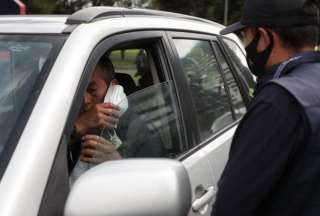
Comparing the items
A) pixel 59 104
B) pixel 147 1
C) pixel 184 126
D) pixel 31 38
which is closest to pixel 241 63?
pixel 184 126

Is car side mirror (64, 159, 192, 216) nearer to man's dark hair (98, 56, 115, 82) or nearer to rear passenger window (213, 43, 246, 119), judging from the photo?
man's dark hair (98, 56, 115, 82)

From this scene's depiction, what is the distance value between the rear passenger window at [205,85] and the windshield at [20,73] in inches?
41.2

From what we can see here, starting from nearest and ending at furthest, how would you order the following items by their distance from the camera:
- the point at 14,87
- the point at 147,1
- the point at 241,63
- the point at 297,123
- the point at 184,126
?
the point at 297,123 → the point at 14,87 → the point at 184,126 → the point at 241,63 → the point at 147,1

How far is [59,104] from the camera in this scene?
189 centimetres

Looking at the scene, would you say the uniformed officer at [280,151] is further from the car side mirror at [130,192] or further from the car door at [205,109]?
the car door at [205,109]

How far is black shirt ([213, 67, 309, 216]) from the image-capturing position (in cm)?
171

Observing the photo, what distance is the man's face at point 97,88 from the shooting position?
105 inches

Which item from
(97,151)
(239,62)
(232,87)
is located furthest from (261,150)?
(239,62)

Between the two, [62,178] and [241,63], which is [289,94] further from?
[241,63]

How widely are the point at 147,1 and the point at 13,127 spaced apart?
39.8 metres

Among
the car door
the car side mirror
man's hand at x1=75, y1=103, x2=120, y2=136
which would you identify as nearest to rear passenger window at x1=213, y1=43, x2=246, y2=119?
the car door

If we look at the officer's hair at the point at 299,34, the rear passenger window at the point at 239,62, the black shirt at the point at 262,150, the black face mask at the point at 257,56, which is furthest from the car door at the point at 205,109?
the officer's hair at the point at 299,34

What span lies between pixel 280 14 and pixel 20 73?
0.92 metres

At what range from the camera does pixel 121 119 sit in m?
2.60
